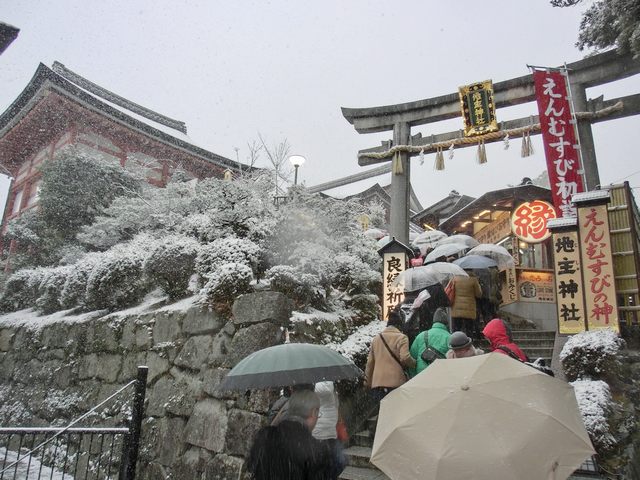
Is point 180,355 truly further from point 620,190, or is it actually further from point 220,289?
point 620,190

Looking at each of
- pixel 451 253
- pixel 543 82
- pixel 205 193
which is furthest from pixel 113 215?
pixel 543 82

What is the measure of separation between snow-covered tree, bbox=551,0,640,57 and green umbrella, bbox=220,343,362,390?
300 inches

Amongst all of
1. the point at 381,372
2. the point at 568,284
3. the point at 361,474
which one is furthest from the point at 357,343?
the point at 568,284

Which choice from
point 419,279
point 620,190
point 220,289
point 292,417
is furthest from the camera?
point 419,279

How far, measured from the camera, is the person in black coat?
9.61 feet

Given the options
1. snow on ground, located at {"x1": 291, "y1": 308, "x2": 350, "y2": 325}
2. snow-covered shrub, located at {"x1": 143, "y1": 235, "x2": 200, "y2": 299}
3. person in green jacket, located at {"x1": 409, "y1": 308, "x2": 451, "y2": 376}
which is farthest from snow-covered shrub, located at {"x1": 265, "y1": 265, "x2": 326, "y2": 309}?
person in green jacket, located at {"x1": 409, "y1": 308, "x2": 451, "y2": 376}

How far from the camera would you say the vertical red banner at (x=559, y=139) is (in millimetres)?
8852

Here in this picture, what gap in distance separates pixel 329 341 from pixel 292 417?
12.1ft

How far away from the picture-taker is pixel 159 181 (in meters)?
20.6

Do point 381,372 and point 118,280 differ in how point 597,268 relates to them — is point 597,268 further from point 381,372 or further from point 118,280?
point 118,280

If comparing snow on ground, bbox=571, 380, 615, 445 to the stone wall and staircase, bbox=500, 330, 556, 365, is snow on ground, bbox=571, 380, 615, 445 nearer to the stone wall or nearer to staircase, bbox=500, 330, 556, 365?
staircase, bbox=500, 330, 556, 365

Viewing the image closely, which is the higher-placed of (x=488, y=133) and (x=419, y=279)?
(x=488, y=133)

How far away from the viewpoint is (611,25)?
8.21m

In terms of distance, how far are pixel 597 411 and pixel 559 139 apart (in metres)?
6.70
